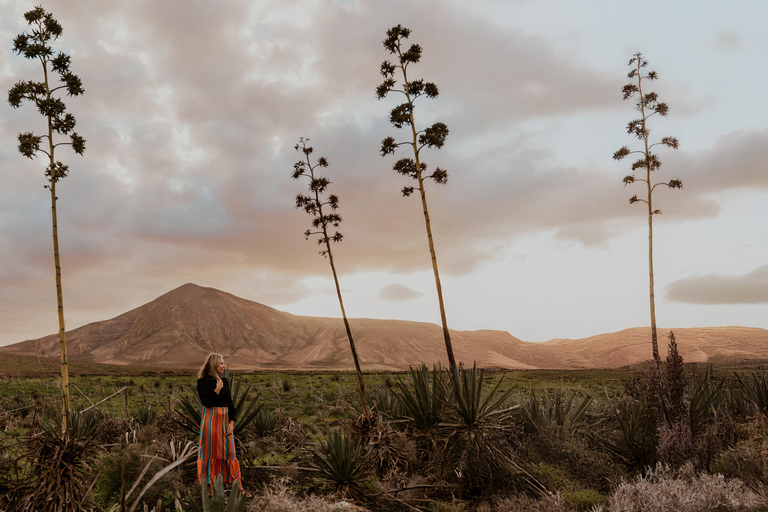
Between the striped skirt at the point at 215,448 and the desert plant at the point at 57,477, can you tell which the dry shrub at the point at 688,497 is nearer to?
the striped skirt at the point at 215,448

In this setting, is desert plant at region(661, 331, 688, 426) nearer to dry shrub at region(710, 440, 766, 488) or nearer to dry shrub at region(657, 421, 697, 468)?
dry shrub at region(657, 421, 697, 468)

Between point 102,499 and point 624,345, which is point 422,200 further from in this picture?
point 624,345

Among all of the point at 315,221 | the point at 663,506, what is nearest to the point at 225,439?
the point at 663,506

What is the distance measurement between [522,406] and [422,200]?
467 cm

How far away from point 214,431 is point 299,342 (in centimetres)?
16175

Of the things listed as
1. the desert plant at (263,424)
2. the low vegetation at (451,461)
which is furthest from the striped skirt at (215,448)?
the desert plant at (263,424)

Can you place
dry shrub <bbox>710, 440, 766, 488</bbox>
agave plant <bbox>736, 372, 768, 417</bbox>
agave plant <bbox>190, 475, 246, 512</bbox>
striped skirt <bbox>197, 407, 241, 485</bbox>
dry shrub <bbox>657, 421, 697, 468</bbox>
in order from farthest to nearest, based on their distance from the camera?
agave plant <bbox>736, 372, 768, 417</bbox> → dry shrub <bbox>657, 421, 697, 468</bbox> → dry shrub <bbox>710, 440, 766, 488</bbox> → striped skirt <bbox>197, 407, 241, 485</bbox> → agave plant <bbox>190, 475, 246, 512</bbox>

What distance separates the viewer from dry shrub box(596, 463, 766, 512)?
5.68 meters

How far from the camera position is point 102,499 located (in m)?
7.20

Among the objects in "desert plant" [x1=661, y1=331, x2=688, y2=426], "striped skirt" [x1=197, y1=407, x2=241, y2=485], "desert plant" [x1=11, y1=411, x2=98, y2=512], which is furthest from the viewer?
"desert plant" [x1=661, y1=331, x2=688, y2=426]

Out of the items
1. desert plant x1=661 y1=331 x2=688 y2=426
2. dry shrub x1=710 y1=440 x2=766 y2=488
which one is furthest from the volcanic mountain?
desert plant x1=661 y1=331 x2=688 y2=426

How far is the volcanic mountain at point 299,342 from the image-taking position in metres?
121

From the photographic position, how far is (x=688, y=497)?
5.90 m

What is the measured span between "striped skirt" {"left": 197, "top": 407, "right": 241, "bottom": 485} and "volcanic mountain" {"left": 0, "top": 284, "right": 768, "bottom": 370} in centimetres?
11684
